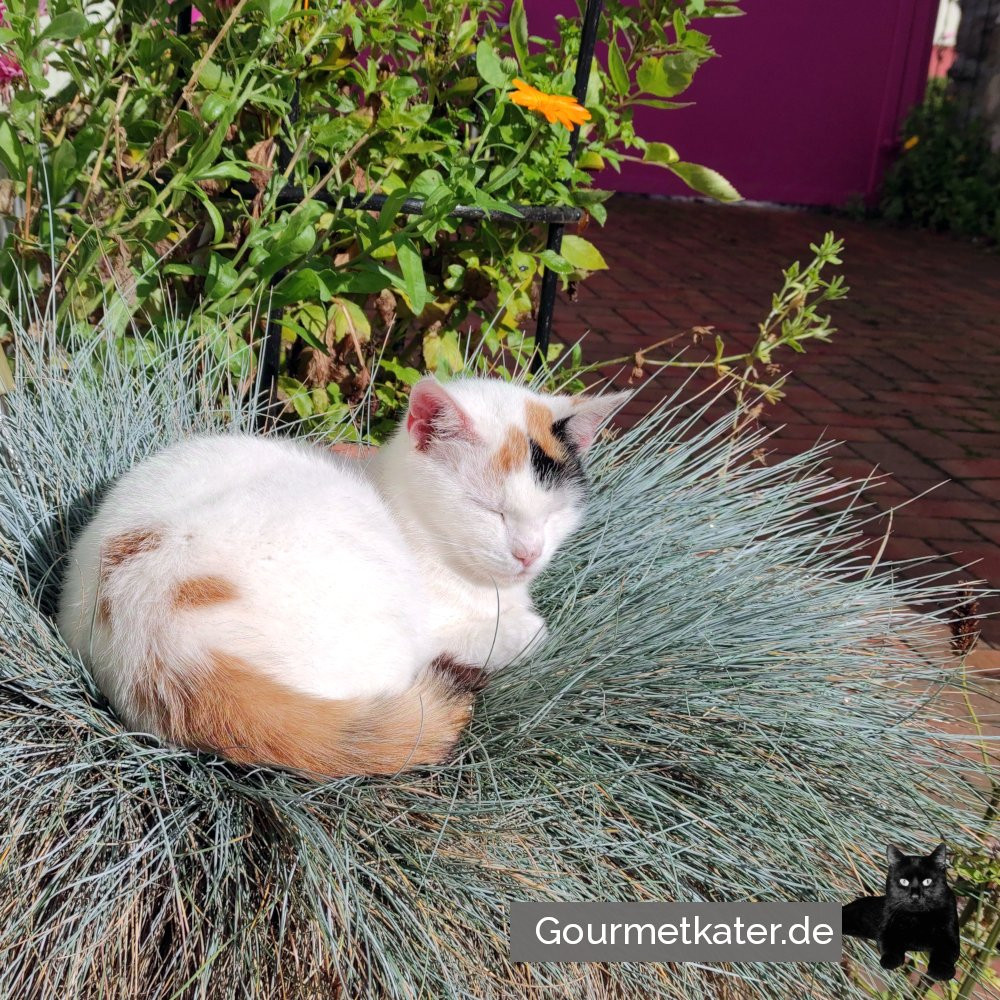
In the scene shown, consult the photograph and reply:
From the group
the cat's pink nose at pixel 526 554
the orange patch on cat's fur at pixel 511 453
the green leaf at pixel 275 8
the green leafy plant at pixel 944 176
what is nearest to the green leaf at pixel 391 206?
the green leaf at pixel 275 8

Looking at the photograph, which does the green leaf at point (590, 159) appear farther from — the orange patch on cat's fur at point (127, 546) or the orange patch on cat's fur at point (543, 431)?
the orange patch on cat's fur at point (127, 546)

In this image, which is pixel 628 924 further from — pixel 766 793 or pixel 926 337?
pixel 926 337

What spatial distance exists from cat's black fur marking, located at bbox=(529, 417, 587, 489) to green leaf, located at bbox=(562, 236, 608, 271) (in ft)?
3.11

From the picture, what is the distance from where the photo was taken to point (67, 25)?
2.15 metres

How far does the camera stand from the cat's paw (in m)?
1.83

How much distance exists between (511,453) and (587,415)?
0.20m

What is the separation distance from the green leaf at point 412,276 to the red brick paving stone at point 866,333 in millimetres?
1861

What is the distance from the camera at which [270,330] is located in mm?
2844

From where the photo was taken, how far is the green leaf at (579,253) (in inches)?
118

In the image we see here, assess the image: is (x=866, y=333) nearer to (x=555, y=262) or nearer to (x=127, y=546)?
(x=555, y=262)

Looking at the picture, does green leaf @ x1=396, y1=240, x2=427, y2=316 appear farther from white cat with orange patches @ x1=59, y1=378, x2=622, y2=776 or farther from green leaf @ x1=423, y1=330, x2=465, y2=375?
green leaf @ x1=423, y1=330, x2=465, y2=375

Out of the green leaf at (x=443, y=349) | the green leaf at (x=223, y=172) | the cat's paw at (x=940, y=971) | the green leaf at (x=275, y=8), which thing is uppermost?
the green leaf at (x=275, y=8)

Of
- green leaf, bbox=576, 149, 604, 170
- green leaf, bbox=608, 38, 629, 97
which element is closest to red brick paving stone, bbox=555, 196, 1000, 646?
green leaf, bbox=576, 149, 604, 170

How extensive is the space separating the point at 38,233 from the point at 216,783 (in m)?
1.63
